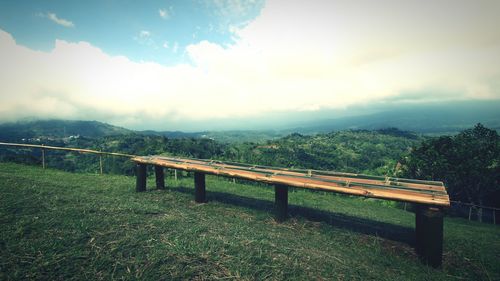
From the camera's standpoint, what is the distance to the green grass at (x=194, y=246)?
3027 millimetres

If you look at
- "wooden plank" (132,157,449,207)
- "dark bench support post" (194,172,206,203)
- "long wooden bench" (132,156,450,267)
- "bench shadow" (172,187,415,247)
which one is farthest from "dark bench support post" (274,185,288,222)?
"dark bench support post" (194,172,206,203)

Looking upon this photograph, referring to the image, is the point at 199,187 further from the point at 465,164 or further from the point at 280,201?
the point at 465,164

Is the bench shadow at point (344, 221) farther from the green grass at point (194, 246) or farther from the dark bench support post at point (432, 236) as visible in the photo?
the dark bench support post at point (432, 236)

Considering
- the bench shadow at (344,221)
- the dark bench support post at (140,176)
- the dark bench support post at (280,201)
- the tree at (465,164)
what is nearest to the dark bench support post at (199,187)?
the bench shadow at (344,221)

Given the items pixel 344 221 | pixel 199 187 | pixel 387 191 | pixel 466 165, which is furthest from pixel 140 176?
pixel 466 165

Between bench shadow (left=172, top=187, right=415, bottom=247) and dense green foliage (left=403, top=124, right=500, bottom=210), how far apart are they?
2007 centimetres

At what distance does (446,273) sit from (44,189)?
342 inches

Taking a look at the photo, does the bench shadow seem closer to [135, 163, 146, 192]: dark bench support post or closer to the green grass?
the green grass

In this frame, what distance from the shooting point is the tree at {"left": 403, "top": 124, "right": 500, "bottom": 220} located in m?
19.5

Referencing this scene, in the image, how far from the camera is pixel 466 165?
2025cm

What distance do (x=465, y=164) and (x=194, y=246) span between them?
1008 inches

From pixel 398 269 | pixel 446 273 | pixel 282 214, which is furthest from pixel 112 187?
pixel 446 273

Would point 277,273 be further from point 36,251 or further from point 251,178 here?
point 36,251

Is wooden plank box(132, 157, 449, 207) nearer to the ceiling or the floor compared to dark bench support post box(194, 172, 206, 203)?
nearer to the ceiling
